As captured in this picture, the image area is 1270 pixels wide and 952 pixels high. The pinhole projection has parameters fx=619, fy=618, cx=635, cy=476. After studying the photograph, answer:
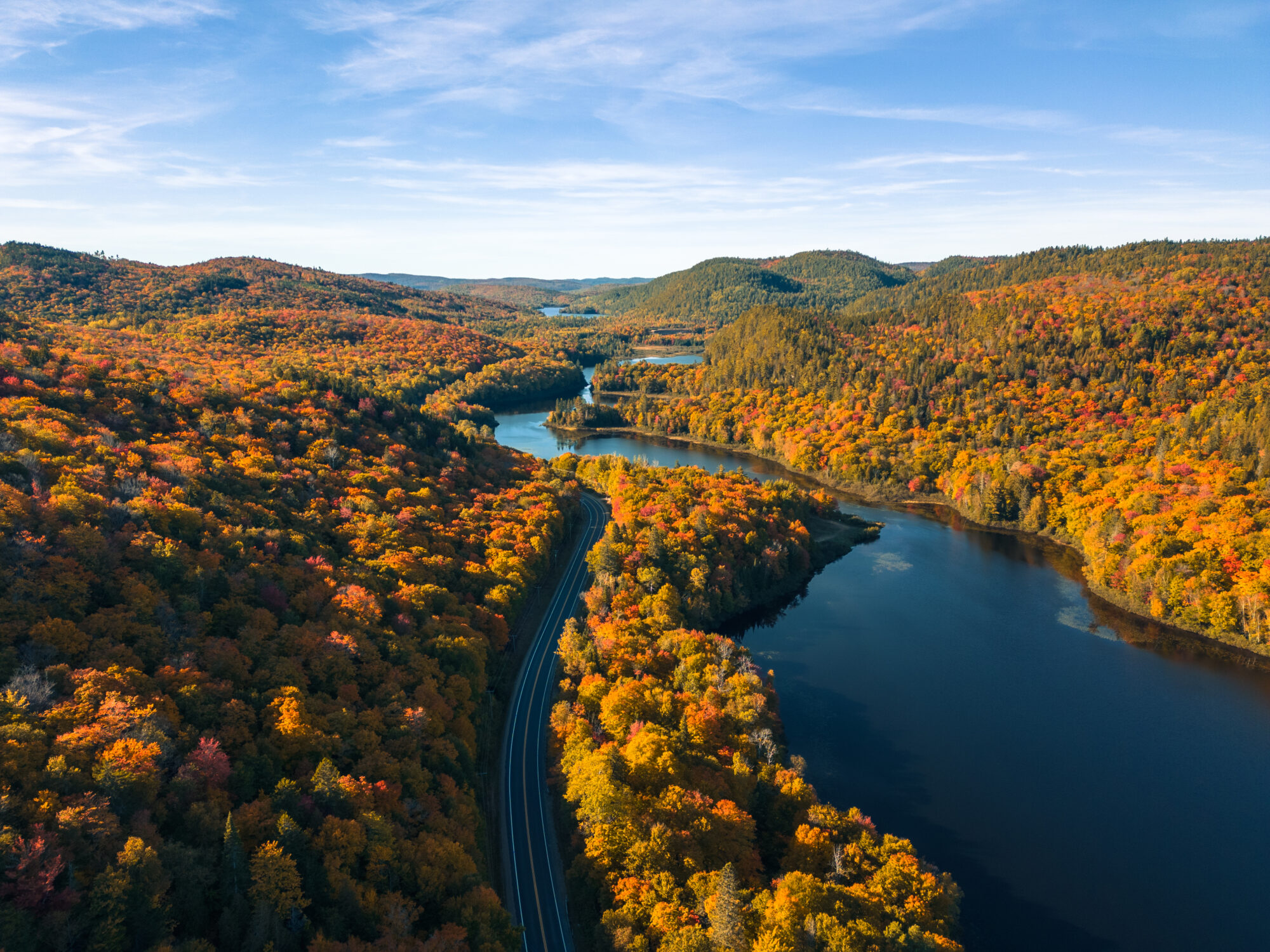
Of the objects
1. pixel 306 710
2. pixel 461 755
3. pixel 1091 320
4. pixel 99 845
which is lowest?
pixel 461 755

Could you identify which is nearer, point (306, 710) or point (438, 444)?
point (306, 710)

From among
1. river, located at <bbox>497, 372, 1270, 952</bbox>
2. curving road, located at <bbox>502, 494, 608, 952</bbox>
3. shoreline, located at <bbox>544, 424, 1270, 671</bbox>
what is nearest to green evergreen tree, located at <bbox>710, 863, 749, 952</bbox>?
curving road, located at <bbox>502, 494, 608, 952</bbox>

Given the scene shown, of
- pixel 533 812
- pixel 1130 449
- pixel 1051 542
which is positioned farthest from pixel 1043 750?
pixel 1130 449

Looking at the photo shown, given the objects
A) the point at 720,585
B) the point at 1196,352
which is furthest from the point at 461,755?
the point at 1196,352

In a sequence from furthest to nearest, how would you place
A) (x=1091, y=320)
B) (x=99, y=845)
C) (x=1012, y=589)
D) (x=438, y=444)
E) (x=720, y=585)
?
(x=1091, y=320) < (x=438, y=444) < (x=1012, y=589) < (x=720, y=585) < (x=99, y=845)

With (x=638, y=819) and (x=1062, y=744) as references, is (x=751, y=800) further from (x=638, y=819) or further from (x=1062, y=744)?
(x=1062, y=744)

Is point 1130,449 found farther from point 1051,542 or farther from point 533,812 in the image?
point 533,812

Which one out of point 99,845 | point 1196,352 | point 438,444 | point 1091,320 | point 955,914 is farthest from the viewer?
point 1091,320

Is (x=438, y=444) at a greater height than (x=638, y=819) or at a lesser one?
greater
